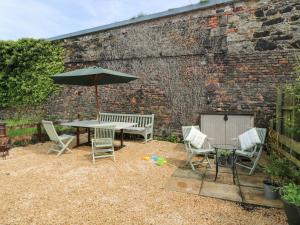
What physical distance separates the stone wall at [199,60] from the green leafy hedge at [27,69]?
5.11 ft

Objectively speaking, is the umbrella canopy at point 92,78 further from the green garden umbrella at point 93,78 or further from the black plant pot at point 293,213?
A: the black plant pot at point 293,213

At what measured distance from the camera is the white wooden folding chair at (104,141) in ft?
17.8

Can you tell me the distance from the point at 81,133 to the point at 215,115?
17.8ft

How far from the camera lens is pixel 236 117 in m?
5.75

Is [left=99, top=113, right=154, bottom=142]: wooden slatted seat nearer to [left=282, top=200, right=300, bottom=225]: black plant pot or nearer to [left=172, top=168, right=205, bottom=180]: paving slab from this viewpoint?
[left=172, top=168, right=205, bottom=180]: paving slab

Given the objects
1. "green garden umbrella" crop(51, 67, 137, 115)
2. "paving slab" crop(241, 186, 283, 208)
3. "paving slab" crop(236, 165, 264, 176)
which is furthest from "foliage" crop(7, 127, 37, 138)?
"paving slab" crop(241, 186, 283, 208)

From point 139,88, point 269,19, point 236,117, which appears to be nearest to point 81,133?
point 139,88

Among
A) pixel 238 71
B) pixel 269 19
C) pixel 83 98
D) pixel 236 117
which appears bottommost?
pixel 236 117

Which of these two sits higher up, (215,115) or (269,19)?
(269,19)

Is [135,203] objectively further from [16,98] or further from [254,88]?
[16,98]

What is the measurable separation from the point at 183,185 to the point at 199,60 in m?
4.38

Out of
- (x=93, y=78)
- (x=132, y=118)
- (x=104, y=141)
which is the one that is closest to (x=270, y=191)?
(x=104, y=141)

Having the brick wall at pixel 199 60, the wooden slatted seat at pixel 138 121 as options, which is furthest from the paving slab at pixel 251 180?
the wooden slatted seat at pixel 138 121

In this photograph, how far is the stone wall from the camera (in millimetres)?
6199
